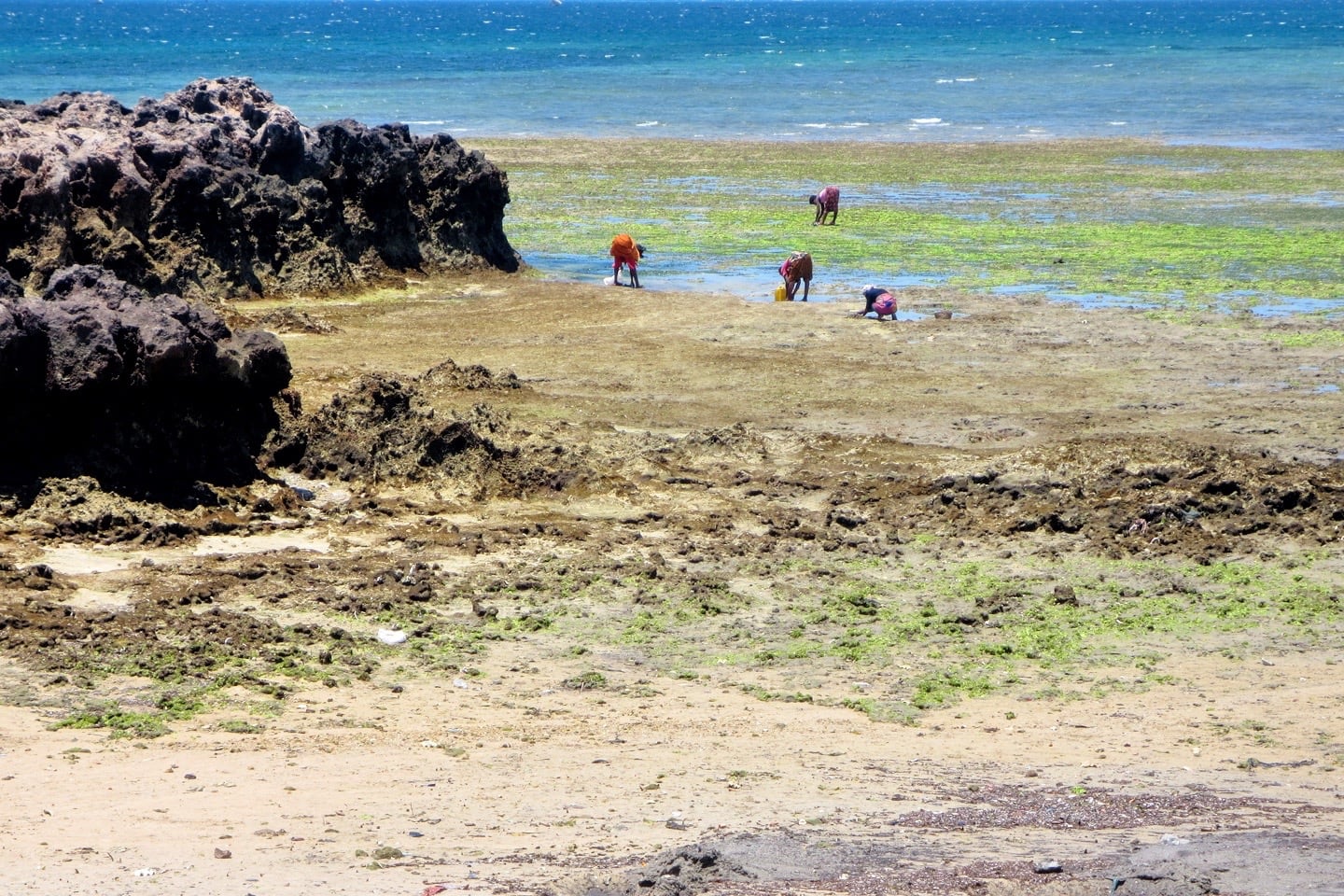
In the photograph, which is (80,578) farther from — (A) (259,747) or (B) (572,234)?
(B) (572,234)

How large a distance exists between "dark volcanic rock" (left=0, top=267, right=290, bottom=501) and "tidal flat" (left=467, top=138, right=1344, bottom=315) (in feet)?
32.1

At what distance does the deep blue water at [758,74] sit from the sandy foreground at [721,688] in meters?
30.0

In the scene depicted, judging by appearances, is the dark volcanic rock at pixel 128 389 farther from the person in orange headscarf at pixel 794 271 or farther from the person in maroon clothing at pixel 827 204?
the person in maroon clothing at pixel 827 204

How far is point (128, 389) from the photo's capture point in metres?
11.7

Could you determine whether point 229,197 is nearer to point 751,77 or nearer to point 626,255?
point 626,255

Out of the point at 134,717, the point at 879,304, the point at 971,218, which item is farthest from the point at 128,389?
the point at 971,218

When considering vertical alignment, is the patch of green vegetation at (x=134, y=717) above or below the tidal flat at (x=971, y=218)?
below

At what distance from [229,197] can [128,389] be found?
9272 millimetres

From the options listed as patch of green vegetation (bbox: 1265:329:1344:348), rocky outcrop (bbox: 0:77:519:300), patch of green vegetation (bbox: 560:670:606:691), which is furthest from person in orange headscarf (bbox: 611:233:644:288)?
patch of green vegetation (bbox: 560:670:606:691)

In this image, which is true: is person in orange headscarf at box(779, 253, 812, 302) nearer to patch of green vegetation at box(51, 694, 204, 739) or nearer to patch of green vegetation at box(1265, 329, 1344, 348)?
patch of green vegetation at box(1265, 329, 1344, 348)

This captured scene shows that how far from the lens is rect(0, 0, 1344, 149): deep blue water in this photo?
5034 centimetres

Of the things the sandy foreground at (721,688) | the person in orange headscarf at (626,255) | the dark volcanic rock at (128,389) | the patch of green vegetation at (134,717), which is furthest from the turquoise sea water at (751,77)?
the patch of green vegetation at (134,717)

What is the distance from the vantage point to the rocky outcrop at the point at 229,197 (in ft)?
59.0

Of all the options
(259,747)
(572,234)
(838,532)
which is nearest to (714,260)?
(572,234)
